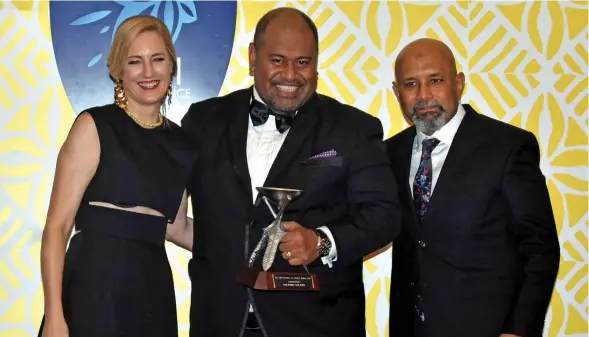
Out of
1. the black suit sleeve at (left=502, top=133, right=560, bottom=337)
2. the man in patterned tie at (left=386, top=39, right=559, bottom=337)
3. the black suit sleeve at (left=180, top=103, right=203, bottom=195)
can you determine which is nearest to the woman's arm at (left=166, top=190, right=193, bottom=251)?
the black suit sleeve at (left=180, top=103, right=203, bottom=195)

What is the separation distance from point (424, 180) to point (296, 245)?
A: 2.21 feet

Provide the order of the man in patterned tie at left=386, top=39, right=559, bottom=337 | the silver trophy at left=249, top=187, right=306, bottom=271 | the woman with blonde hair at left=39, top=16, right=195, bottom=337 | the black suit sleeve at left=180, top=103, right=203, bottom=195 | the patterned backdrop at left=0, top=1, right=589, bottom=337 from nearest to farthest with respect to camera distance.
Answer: the silver trophy at left=249, top=187, right=306, bottom=271 < the woman with blonde hair at left=39, top=16, right=195, bottom=337 < the man in patterned tie at left=386, top=39, right=559, bottom=337 < the black suit sleeve at left=180, top=103, right=203, bottom=195 < the patterned backdrop at left=0, top=1, right=589, bottom=337

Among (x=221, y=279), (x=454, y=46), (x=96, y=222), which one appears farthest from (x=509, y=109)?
(x=96, y=222)

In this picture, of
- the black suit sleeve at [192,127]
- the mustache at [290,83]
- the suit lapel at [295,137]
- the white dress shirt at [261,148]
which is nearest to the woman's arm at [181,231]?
the black suit sleeve at [192,127]

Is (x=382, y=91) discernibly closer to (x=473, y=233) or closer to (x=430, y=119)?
(x=430, y=119)

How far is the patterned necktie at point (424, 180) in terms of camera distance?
3.04 metres

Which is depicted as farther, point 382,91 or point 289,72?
point 382,91

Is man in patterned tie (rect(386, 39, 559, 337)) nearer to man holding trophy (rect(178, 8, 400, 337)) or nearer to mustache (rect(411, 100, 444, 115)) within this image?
mustache (rect(411, 100, 444, 115))

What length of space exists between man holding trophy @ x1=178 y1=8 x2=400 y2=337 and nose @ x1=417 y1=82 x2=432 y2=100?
0.23 meters

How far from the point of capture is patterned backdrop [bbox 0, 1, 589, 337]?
149 inches

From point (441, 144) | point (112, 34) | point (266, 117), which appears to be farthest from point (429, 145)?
point (112, 34)

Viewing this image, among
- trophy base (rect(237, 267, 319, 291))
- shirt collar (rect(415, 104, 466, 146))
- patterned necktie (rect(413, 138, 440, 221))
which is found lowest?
trophy base (rect(237, 267, 319, 291))

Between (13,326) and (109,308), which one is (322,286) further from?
(13,326)

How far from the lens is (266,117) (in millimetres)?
3059
